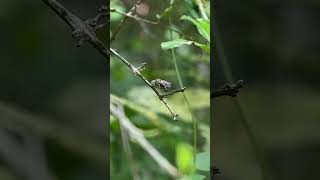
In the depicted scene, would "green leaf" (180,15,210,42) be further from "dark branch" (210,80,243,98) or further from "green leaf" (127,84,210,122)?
"green leaf" (127,84,210,122)

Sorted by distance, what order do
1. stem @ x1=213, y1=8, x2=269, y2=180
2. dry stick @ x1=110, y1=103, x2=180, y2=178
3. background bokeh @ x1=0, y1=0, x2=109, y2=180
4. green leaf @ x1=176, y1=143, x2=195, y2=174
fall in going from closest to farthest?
Result: background bokeh @ x1=0, y1=0, x2=109, y2=180 → stem @ x1=213, y1=8, x2=269, y2=180 → dry stick @ x1=110, y1=103, x2=180, y2=178 → green leaf @ x1=176, y1=143, x2=195, y2=174

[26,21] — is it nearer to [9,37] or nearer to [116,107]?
[9,37]

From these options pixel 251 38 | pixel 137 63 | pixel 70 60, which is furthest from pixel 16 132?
pixel 137 63

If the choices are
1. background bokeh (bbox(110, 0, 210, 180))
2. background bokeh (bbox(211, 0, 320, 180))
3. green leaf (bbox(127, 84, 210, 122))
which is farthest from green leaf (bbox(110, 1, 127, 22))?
background bokeh (bbox(211, 0, 320, 180))

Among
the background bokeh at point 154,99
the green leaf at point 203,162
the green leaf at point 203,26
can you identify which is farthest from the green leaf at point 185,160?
the green leaf at point 203,26

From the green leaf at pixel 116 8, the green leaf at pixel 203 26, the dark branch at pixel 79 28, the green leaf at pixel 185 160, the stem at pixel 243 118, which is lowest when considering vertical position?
the green leaf at pixel 185 160

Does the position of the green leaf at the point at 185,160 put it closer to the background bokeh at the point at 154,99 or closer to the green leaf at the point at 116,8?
the background bokeh at the point at 154,99
